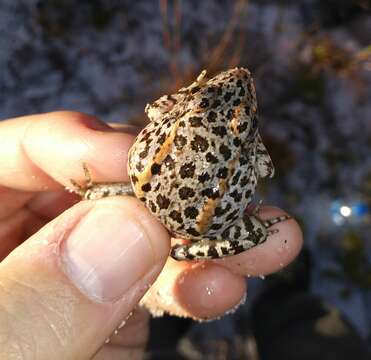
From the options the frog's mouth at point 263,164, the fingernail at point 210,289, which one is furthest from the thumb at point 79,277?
the fingernail at point 210,289

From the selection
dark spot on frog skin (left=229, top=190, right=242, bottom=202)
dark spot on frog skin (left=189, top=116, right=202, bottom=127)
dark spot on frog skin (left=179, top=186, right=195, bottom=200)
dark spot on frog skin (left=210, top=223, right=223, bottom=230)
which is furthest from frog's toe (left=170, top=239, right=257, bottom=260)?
dark spot on frog skin (left=189, top=116, right=202, bottom=127)

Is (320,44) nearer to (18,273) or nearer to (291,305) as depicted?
(291,305)

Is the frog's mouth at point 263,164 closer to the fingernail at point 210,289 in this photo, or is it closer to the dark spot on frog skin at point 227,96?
the dark spot on frog skin at point 227,96

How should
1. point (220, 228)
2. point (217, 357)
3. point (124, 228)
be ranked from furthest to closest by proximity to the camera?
point (217, 357), point (220, 228), point (124, 228)

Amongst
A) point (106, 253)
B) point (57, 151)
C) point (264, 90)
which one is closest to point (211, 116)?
point (106, 253)

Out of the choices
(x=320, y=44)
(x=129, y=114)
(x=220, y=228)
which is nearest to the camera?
(x=220, y=228)

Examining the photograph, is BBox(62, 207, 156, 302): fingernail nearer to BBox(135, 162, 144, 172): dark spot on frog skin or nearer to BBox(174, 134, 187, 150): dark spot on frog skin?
BBox(135, 162, 144, 172): dark spot on frog skin

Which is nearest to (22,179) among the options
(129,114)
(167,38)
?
(129,114)
